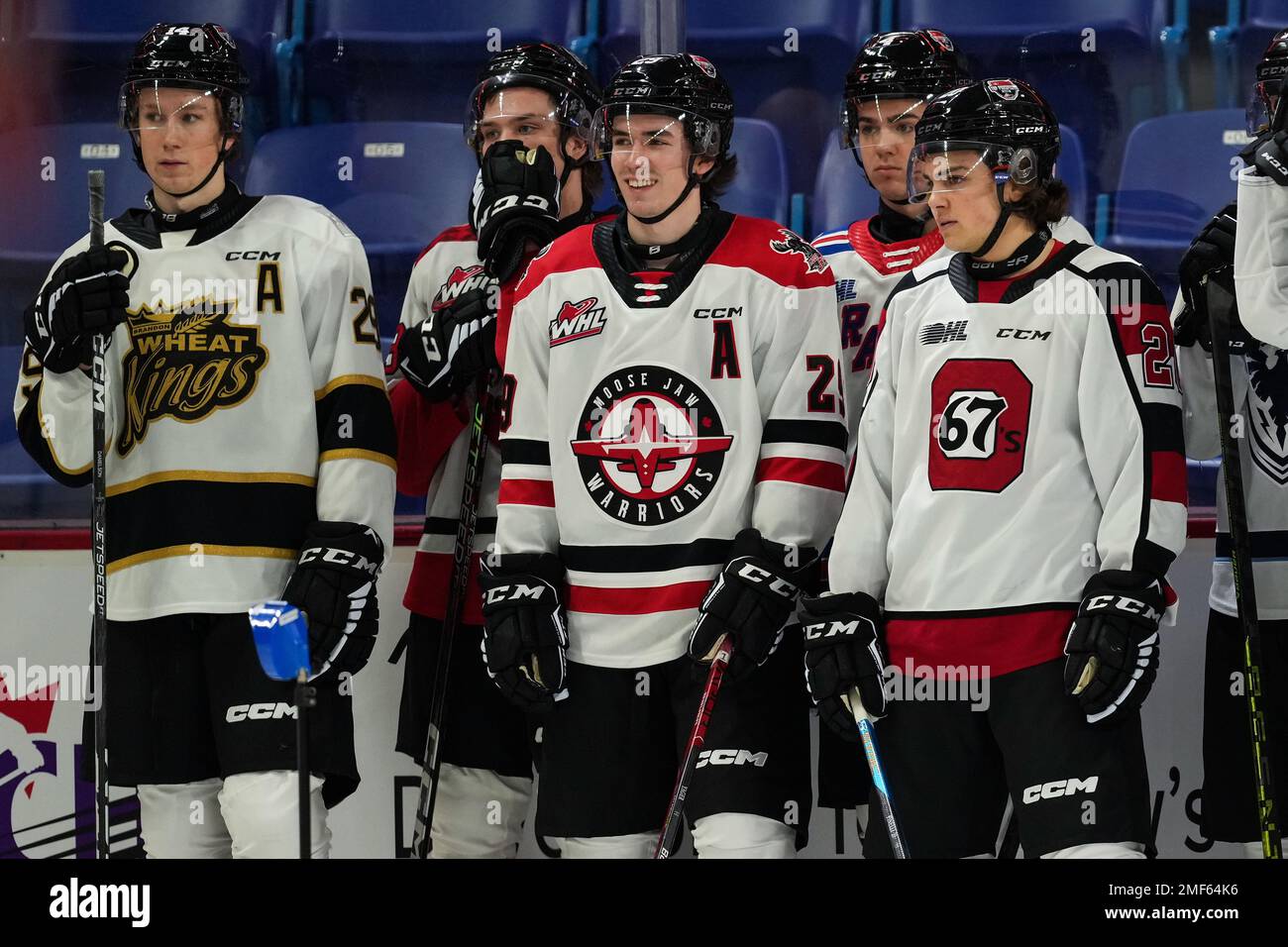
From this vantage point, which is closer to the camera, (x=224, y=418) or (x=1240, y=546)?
(x=1240, y=546)

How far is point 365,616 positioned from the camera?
111 inches

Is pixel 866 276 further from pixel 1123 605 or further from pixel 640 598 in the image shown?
pixel 1123 605

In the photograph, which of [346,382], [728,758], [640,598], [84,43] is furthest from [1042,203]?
[84,43]

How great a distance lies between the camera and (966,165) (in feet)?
8.65

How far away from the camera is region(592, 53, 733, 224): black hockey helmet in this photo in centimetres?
280

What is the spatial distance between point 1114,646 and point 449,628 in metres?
1.16

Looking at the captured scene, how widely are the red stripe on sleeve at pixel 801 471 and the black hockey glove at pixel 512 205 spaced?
2.05 feet

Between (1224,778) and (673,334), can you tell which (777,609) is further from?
(1224,778)

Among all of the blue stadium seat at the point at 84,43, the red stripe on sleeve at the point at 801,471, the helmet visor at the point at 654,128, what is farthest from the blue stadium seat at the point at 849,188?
the blue stadium seat at the point at 84,43

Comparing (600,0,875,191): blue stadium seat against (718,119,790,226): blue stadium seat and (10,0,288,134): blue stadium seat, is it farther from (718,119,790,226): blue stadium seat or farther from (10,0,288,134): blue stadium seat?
(10,0,288,134): blue stadium seat

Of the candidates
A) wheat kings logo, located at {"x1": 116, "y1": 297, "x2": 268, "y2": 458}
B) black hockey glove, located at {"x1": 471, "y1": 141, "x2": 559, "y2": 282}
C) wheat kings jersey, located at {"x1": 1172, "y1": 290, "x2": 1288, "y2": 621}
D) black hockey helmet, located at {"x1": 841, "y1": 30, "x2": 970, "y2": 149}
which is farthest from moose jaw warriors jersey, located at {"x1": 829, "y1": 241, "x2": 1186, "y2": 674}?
wheat kings logo, located at {"x1": 116, "y1": 297, "x2": 268, "y2": 458}

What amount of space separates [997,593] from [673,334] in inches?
25.3

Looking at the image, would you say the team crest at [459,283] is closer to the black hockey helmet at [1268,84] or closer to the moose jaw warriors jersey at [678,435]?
the moose jaw warriors jersey at [678,435]

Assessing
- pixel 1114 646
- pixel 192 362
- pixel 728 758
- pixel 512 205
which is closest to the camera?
pixel 1114 646
